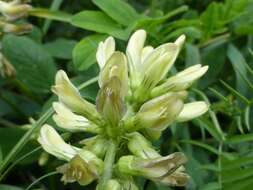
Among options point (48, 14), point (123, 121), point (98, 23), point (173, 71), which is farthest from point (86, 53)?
point (123, 121)

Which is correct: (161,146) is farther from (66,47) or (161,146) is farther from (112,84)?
(112,84)

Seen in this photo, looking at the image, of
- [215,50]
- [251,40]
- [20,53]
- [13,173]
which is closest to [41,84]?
[20,53]

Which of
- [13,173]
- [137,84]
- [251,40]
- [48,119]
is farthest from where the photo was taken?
[251,40]

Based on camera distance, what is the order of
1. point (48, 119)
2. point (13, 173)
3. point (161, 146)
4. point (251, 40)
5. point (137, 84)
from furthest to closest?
point (251, 40), point (13, 173), point (161, 146), point (48, 119), point (137, 84)

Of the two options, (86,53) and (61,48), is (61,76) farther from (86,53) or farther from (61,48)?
(61,48)

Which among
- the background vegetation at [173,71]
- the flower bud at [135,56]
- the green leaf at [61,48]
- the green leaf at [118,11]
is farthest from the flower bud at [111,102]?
the green leaf at [61,48]

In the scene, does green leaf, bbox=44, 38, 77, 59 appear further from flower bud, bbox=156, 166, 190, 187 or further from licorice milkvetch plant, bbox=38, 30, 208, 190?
flower bud, bbox=156, 166, 190, 187

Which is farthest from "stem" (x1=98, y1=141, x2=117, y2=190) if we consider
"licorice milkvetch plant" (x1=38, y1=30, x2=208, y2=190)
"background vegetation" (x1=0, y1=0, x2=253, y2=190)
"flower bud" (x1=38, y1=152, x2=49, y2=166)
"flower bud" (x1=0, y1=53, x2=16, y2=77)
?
"flower bud" (x1=0, y1=53, x2=16, y2=77)
